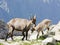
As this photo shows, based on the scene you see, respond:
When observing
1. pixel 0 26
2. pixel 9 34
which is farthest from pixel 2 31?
pixel 9 34

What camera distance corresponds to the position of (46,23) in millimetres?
38188

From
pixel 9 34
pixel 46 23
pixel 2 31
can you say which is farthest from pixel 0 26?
pixel 9 34

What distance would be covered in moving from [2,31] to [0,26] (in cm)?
123

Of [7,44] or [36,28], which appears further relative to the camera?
[36,28]

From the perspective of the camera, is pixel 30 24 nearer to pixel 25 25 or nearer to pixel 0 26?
pixel 25 25

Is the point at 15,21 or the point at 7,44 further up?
the point at 15,21

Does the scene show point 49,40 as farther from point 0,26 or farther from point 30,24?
point 0,26

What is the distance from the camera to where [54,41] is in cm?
2670

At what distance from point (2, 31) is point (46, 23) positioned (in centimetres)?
1822

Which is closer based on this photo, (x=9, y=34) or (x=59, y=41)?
(x=59, y=41)

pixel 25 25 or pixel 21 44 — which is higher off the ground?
pixel 25 25

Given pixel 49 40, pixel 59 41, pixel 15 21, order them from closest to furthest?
pixel 49 40
pixel 59 41
pixel 15 21

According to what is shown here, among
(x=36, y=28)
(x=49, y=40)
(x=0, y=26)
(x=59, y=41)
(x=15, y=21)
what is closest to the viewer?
(x=49, y=40)

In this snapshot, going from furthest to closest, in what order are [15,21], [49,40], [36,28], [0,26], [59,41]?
[0,26], [36,28], [15,21], [59,41], [49,40]
